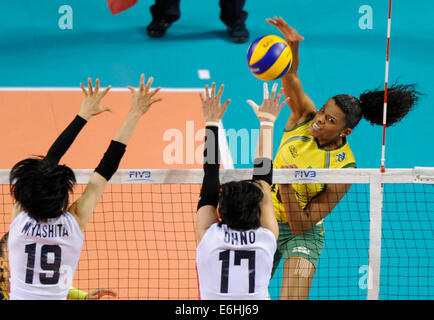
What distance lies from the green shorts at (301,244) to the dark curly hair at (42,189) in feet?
6.82

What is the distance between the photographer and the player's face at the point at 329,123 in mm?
5430

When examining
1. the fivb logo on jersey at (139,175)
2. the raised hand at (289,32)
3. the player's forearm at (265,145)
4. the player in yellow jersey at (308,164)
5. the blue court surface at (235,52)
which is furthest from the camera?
the blue court surface at (235,52)

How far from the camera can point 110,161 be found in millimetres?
4332

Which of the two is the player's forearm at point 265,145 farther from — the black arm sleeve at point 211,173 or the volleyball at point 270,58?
the volleyball at point 270,58

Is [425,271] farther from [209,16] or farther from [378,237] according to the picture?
[209,16]

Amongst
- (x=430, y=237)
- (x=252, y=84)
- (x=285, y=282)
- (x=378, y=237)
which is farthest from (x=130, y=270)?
(x=252, y=84)

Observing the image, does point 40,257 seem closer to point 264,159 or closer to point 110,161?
point 110,161

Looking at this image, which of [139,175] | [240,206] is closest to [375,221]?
[240,206]

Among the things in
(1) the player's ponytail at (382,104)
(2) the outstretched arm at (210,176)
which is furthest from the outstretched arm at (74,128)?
(1) the player's ponytail at (382,104)

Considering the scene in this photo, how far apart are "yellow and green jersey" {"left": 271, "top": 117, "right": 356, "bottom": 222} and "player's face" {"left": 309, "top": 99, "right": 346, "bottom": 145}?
0.34 feet

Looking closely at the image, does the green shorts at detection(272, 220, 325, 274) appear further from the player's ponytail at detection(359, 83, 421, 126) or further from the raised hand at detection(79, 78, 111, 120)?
the raised hand at detection(79, 78, 111, 120)

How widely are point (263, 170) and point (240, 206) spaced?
1.75 feet

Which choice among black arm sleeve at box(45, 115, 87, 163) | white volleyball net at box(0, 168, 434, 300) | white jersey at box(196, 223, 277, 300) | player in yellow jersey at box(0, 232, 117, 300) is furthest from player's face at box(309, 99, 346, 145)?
player in yellow jersey at box(0, 232, 117, 300)

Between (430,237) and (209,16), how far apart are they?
6.77m
